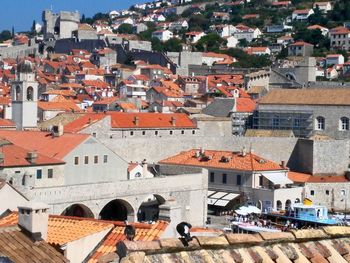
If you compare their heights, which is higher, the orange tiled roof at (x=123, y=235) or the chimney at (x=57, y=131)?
the chimney at (x=57, y=131)

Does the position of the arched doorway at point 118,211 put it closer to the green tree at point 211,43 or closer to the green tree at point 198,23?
the green tree at point 211,43

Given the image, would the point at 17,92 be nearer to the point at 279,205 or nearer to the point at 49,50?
the point at 279,205

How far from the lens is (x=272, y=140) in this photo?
36.7 metres

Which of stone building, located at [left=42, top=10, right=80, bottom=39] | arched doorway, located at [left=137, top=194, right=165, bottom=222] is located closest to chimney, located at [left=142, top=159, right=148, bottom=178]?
arched doorway, located at [left=137, top=194, right=165, bottom=222]

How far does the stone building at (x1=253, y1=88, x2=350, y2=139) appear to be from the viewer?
1558 inches

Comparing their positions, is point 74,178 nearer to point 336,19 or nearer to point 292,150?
point 292,150

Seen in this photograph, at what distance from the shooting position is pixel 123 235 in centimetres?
1117

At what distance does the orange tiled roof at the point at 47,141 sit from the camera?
92.0 feet

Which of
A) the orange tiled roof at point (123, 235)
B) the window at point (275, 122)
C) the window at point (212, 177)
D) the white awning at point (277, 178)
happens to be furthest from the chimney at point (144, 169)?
the orange tiled roof at point (123, 235)

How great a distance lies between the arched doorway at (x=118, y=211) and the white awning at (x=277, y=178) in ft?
25.4

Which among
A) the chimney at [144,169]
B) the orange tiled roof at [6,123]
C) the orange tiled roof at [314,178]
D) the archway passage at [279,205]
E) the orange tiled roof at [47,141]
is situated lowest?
Result: the archway passage at [279,205]

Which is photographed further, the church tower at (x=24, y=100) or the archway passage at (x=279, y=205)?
the church tower at (x=24, y=100)

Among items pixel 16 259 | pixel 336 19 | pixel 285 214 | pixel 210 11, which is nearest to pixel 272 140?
pixel 285 214

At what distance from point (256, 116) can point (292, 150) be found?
683cm
